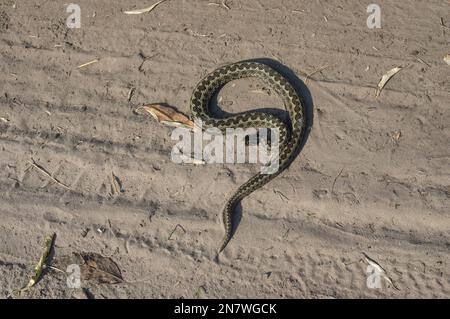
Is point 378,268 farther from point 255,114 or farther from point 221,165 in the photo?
point 255,114

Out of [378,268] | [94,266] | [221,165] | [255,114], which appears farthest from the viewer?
[255,114]

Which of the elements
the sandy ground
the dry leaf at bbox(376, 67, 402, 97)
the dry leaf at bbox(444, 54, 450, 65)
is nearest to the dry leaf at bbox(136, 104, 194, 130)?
the sandy ground

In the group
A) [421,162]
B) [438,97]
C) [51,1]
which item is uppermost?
[51,1]

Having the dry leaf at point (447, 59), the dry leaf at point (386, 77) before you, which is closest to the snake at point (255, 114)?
the dry leaf at point (386, 77)

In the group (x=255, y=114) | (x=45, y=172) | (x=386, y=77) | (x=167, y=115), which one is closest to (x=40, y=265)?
(x=45, y=172)

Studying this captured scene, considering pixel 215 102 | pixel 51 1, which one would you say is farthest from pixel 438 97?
pixel 51 1

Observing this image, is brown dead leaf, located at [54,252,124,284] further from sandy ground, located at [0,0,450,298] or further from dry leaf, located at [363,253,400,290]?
dry leaf, located at [363,253,400,290]

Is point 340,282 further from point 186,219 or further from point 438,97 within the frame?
point 438,97
